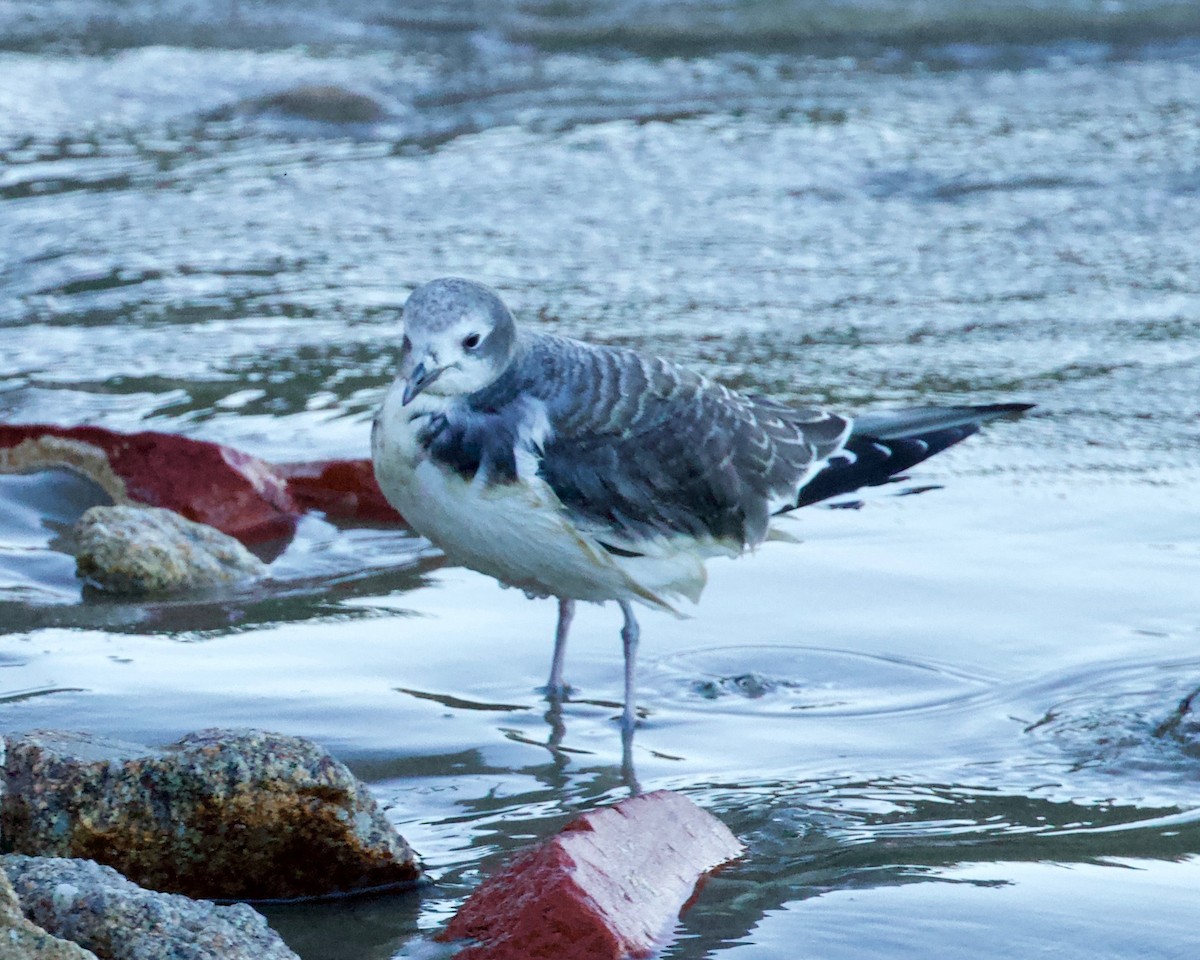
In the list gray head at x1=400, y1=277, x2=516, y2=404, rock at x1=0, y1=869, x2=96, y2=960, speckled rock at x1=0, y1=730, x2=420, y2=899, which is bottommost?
speckled rock at x1=0, y1=730, x2=420, y2=899

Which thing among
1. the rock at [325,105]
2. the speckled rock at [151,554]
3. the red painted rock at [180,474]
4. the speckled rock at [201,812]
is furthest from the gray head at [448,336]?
the rock at [325,105]

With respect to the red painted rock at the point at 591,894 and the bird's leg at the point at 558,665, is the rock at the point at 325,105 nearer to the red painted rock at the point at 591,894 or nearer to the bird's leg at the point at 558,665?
the bird's leg at the point at 558,665

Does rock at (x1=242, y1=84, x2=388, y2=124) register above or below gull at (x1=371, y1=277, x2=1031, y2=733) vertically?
above

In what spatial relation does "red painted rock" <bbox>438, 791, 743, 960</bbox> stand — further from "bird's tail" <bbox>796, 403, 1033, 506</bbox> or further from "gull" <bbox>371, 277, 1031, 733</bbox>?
"bird's tail" <bbox>796, 403, 1033, 506</bbox>

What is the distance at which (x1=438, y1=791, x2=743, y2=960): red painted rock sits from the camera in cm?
289

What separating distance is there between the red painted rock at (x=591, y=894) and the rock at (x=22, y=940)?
0.69m

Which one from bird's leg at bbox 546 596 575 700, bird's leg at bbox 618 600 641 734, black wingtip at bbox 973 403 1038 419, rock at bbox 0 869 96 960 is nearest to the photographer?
rock at bbox 0 869 96 960

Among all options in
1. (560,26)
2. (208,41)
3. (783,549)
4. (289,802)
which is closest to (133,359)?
(783,549)

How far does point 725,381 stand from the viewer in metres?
6.81

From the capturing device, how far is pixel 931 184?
9.94m

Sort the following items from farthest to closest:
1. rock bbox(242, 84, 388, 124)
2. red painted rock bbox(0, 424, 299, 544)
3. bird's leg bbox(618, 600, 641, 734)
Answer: rock bbox(242, 84, 388, 124) < red painted rock bbox(0, 424, 299, 544) < bird's leg bbox(618, 600, 641, 734)

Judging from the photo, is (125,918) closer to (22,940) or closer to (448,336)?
(22,940)

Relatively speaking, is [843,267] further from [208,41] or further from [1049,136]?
[208,41]

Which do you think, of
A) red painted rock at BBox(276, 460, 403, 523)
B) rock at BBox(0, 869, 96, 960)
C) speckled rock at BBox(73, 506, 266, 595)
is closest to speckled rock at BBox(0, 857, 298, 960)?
rock at BBox(0, 869, 96, 960)
